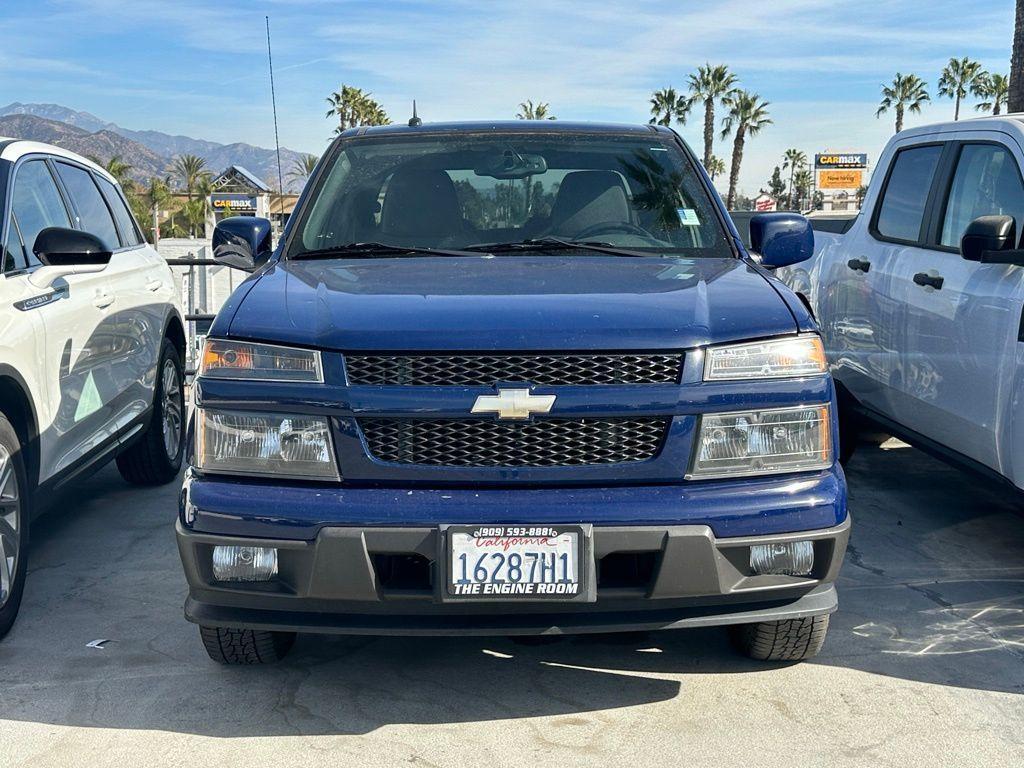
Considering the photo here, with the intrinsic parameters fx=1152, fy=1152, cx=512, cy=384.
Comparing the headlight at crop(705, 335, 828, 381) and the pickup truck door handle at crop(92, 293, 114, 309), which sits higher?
the headlight at crop(705, 335, 828, 381)

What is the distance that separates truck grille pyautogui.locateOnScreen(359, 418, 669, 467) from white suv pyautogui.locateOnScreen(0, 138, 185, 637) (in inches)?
69.6

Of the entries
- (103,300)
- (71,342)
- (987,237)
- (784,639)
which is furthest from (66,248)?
(987,237)

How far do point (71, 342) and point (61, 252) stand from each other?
0.41m

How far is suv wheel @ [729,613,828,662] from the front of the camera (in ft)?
12.0

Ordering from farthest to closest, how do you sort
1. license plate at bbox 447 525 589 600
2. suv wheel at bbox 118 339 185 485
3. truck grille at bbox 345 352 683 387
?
suv wheel at bbox 118 339 185 485, truck grille at bbox 345 352 683 387, license plate at bbox 447 525 589 600

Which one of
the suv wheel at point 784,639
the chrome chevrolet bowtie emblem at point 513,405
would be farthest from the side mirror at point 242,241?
the suv wheel at point 784,639

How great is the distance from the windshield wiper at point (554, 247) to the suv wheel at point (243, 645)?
153cm

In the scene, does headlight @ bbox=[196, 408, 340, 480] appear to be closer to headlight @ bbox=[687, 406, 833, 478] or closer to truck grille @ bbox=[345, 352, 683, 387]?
truck grille @ bbox=[345, 352, 683, 387]

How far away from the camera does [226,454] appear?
3246 millimetres

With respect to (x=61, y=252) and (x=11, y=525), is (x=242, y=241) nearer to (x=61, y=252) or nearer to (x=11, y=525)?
(x=61, y=252)

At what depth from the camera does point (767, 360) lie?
3.27 metres

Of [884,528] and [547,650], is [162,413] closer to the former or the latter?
[547,650]

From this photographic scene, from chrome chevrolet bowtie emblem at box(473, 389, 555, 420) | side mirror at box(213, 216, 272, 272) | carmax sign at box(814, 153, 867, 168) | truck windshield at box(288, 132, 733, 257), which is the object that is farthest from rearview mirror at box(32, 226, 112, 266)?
carmax sign at box(814, 153, 867, 168)

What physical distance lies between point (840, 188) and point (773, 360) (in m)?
118
